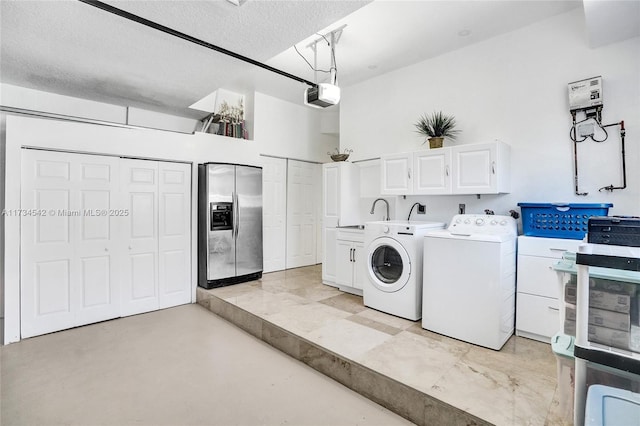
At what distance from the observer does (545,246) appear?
2.78 m

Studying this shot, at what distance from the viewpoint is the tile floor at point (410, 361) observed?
6.10ft

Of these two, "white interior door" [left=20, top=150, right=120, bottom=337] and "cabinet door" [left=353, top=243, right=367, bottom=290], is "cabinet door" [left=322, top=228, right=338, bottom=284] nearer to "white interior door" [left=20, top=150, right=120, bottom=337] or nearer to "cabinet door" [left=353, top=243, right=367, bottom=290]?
"cabinet door" [left=353, top=243, right=367, bottom=290]

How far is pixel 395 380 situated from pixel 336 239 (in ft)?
8.08

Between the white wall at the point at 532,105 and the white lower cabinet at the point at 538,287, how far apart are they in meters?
0.59

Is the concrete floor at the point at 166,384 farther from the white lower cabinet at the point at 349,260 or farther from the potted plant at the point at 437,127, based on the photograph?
the potted plant at the point at 437,127

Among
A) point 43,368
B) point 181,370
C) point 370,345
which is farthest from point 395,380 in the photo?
point 43,368

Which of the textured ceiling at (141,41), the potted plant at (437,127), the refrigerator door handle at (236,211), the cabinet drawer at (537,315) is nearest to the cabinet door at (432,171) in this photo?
the potted plant at (437,127)

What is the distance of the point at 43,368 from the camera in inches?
103

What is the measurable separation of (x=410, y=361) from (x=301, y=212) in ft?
12.9

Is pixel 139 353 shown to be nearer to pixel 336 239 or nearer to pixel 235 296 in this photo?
pixel 235 296

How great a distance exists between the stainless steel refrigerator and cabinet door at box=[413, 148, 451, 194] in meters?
2.37

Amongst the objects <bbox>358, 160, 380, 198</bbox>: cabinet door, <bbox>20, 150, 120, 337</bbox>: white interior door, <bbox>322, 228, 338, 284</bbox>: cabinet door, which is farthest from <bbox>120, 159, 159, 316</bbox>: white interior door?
<bbox>358, 160, 380, 198</bbox>: cabinet door

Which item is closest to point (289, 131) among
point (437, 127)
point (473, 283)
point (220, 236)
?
point (220, 236)

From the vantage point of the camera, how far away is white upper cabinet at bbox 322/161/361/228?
4629mm
